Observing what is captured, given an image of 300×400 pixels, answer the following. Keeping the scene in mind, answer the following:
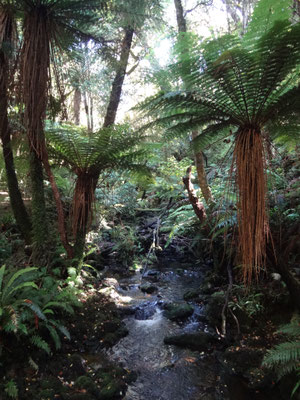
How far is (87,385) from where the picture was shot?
97.3 inches

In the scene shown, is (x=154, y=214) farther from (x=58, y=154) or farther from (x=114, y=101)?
(x=58, y=154)

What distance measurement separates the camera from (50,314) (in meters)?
3.10

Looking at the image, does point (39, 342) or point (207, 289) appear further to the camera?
point (207, 289)

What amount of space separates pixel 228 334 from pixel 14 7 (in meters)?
4.25

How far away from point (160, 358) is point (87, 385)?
940mm

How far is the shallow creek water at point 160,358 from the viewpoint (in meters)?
2.58

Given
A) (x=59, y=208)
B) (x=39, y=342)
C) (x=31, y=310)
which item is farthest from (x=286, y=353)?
(x=59, y=208)

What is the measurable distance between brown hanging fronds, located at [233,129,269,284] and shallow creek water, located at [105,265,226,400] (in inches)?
62.6

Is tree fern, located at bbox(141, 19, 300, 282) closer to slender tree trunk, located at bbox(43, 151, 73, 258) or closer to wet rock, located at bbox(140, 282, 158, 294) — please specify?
slender tree trunk, located at bbox(43, 151, 73, 258)

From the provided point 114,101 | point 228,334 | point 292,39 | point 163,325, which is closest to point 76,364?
point 163,325

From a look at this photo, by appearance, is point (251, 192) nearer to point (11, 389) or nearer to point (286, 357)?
point (286, 357)

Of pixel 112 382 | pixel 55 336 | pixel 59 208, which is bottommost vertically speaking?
pixel 112 382

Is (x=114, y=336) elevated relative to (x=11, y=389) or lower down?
lower down

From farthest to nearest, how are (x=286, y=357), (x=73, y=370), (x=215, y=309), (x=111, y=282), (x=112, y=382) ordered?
(x=111, y=282) → (x=215, y=309) → (x=73, y=370) → (x=112, y=382) → (x=286, y=357)
